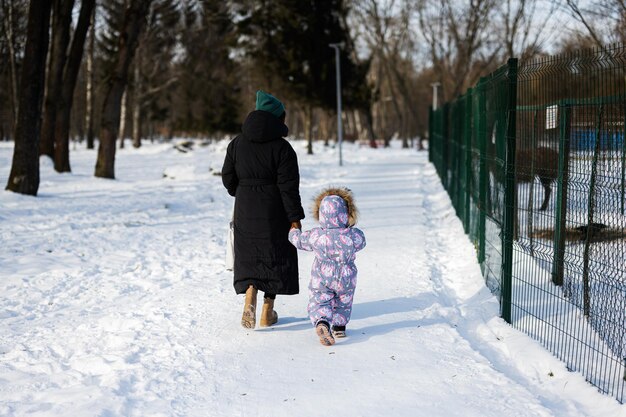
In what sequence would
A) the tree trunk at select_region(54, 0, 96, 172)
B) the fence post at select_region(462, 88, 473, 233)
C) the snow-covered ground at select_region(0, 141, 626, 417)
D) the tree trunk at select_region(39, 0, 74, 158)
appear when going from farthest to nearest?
the tree trunk at select_region(54, 0, 96, 172)
the tree trunk at select_region(39, 0, 74, 158)
the fence post at select_region(462, 88, 473, 233)
the snow-covered ground at select_region(0, 141, 626, 417)

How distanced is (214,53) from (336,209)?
39526 mm

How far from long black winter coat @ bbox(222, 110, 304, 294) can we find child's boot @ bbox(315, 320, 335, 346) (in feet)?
1.44

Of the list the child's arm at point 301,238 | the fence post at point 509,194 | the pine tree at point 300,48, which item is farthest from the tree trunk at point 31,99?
the pine tree at point 300,48

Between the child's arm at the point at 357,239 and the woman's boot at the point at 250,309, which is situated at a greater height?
the child's arm at the point at 357,239

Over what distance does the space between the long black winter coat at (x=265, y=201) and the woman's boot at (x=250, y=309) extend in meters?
0.07

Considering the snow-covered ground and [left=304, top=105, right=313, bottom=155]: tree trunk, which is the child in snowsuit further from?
[left=304, top=105, right=313, bottom=155]: tree trunk

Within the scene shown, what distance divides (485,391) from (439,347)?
0.91m

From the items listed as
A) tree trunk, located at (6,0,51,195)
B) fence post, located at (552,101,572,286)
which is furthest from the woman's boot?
tree trunk, located at (6,0,51,195)

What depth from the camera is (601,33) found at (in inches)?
651

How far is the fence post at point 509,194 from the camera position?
218 inches

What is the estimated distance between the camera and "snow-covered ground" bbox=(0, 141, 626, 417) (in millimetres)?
4039

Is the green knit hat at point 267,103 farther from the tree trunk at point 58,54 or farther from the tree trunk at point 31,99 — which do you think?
the tree trunk at point 58,54

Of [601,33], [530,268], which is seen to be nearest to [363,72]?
[601,33]

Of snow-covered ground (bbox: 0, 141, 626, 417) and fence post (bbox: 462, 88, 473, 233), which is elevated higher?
fence post (bbox: 462, 88, 473, 233)
